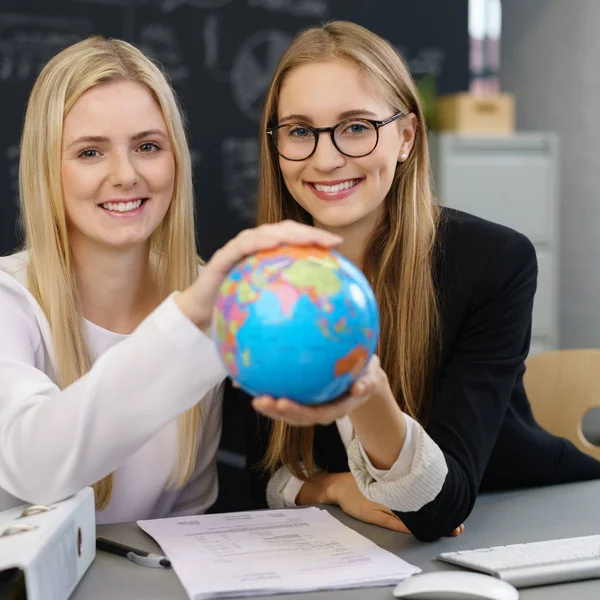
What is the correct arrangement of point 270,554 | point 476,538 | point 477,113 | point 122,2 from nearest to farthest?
point 270,554 → point 476,538 → point 122,2 → point 477,113

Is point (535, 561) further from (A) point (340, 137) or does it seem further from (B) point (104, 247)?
(B) point (104, 247)

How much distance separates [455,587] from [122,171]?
106 cm

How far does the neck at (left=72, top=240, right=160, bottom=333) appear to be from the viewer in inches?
78.9

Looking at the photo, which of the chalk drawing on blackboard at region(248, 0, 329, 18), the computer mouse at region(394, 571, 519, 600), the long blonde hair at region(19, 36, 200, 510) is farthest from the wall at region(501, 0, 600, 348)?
the computer mouse at region(394, 571, 519, 600)

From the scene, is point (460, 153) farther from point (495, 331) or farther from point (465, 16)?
point (495, 331)

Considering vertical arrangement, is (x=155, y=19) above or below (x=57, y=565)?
above

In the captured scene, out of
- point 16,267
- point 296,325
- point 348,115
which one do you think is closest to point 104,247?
point 16,267

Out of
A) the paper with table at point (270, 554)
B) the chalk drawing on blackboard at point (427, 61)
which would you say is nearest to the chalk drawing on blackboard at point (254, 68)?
the chalk drawing on blackboard at point (427, 61)

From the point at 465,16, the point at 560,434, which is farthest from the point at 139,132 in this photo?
the point at 465,16

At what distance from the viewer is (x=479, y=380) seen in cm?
174

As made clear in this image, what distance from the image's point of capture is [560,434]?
8.00 ft

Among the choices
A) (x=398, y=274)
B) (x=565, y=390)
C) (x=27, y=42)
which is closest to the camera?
(x=398, y=274)

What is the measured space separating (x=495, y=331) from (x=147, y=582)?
835mm

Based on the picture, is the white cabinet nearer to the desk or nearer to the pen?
the desk
